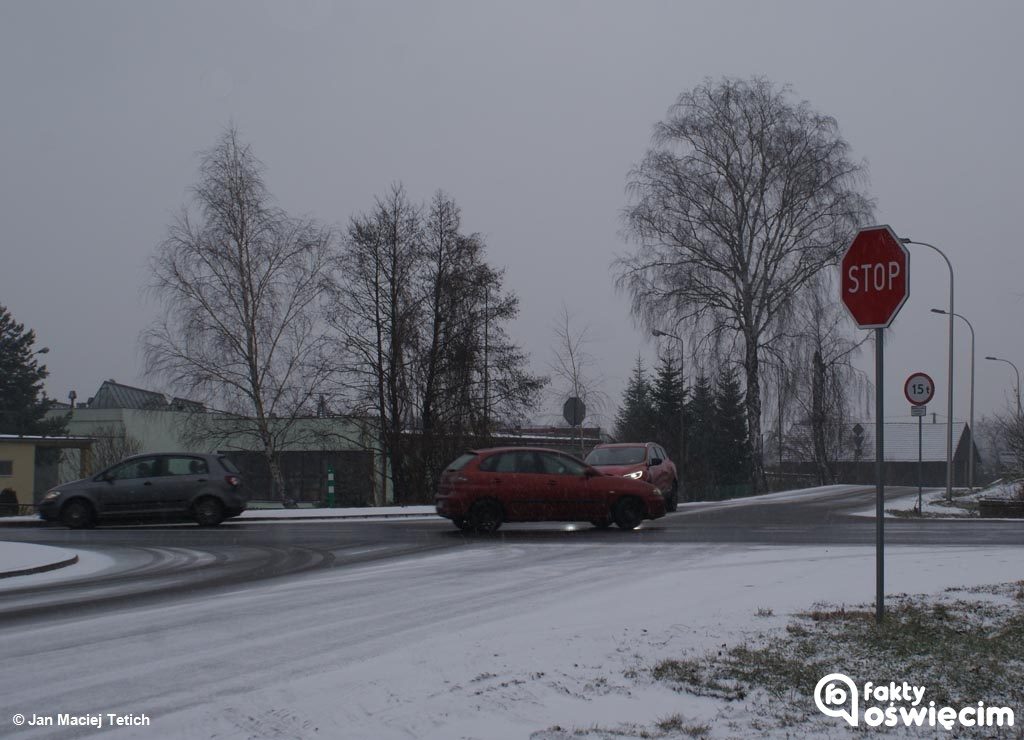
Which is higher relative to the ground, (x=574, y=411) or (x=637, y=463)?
(x=574, y=411)

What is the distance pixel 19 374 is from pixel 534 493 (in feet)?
183

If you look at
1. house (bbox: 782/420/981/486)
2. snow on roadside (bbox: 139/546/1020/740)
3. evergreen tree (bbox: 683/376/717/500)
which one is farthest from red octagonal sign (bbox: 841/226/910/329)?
house (bbox: 782/420/981/486)

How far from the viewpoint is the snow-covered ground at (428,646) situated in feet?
19.2

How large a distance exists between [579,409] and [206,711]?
26885 millimetres

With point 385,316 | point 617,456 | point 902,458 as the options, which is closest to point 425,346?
point 385,316

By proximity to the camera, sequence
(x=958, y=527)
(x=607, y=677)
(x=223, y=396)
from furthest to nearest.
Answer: (x=223, y=396)
(x=958, y=527)
(x=607, y=677)

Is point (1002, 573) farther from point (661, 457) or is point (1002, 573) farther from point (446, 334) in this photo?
point (446, 334)

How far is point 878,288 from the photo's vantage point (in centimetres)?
837

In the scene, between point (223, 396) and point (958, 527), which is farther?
point (223, 396)

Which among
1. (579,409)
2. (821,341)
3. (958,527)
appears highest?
(821,341)

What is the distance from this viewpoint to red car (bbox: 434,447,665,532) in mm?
19406

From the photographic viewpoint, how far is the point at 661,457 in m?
25.9

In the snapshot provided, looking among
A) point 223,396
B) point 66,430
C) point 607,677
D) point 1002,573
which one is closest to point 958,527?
point 1002,573

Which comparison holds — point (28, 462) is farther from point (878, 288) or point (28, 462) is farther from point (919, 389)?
point (878, 288)
